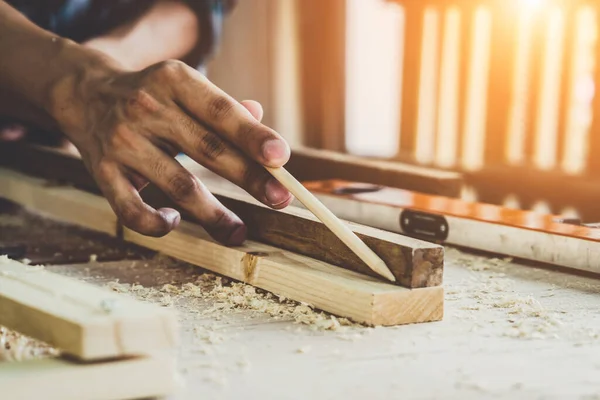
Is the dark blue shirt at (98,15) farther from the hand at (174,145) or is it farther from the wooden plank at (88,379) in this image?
the wooden plank at (88,379)

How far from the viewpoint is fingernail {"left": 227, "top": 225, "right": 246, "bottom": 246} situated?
119 centimetres

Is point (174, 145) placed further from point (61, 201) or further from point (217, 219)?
point (61, 201)

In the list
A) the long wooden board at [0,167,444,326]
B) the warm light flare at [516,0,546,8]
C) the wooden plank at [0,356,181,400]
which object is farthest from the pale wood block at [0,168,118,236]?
the warm light flare at [516,0,546,8]

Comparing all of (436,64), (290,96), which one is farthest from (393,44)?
(436,64)

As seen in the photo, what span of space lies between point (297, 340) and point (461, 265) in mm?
479

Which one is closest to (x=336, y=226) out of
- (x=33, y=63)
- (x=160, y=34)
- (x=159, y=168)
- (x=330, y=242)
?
(x=330, y=242)

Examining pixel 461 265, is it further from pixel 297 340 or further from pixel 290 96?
pixel 290 96

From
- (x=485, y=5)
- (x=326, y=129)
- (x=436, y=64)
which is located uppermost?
(x=485, y=5)

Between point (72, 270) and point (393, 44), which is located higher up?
point (393, 44)

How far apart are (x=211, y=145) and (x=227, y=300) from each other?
0.22 meters

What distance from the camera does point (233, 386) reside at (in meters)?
0.77

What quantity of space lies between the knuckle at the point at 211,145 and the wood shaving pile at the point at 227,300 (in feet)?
0.61

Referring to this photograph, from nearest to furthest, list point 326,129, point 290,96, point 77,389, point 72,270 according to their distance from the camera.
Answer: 1. point 77,389
2. point 72,270
3. point 326,129
4. point 290,96

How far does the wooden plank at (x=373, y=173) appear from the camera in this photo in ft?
5.73
